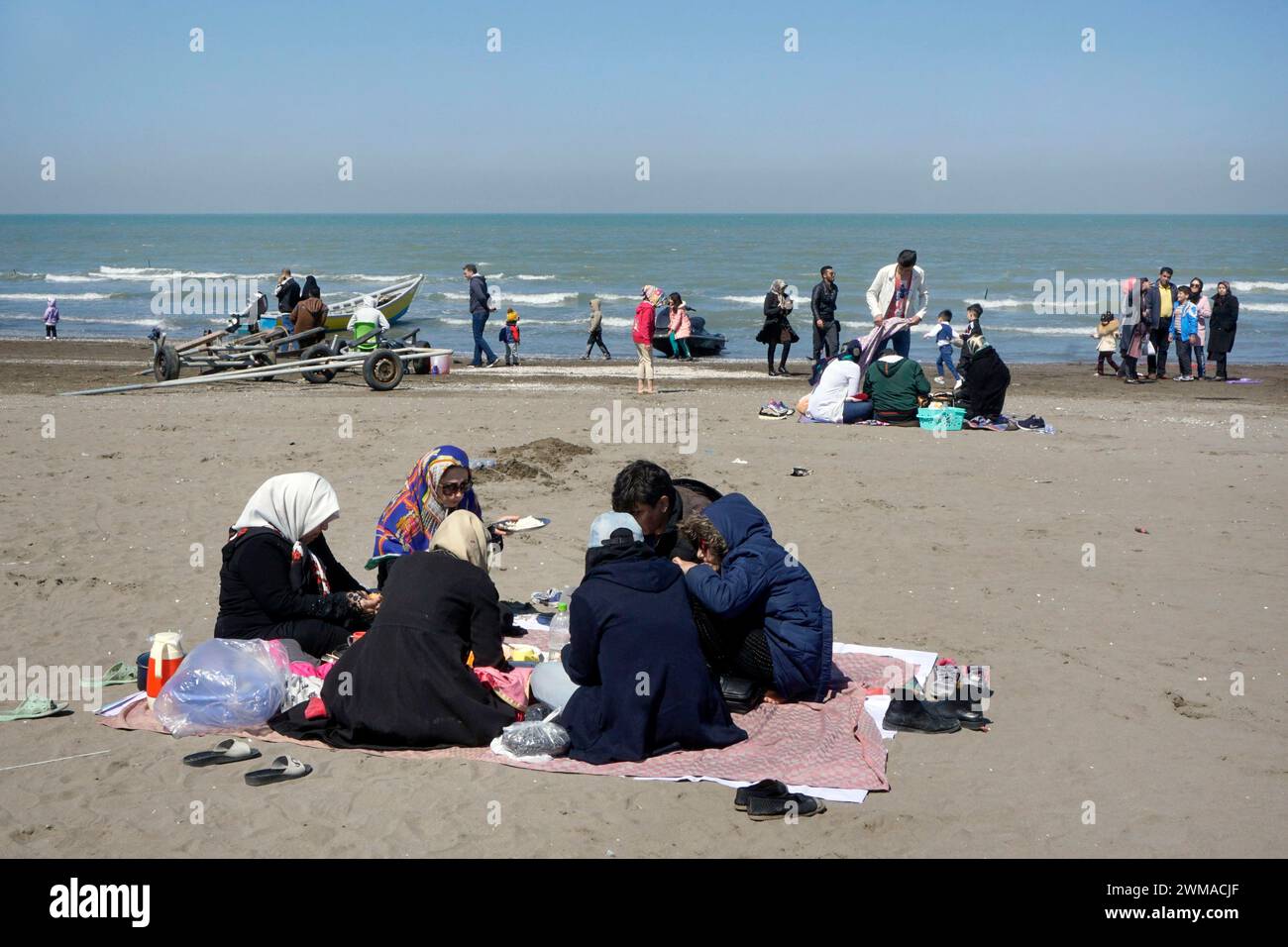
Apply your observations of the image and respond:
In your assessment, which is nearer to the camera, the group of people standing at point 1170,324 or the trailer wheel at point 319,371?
the trailer wheel at point 319,371

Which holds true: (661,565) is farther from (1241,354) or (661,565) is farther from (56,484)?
(1241,354)

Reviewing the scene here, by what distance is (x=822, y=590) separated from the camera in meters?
7.21

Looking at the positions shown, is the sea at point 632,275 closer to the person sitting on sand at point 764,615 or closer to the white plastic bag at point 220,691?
the person sitting on sand at point 764,615

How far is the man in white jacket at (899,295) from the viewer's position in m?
12.8

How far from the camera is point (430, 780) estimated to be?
14.9 ft

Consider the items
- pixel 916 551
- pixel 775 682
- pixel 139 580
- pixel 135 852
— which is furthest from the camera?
pixel 916 551

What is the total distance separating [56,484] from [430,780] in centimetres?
625

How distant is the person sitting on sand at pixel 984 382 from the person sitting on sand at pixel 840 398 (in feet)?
3.60

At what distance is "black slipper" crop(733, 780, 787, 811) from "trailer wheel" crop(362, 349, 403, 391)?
36.9ft

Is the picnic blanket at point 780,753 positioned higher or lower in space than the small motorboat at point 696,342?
lower

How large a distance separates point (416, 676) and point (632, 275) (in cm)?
4799

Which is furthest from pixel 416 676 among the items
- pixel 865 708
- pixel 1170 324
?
pixel 1170 324

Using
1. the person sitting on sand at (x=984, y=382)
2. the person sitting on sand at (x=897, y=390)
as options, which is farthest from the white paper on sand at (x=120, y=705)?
the person sitting on sand at (x=984, y=382)

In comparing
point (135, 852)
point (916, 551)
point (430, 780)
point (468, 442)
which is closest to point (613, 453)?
point (468, 442)
